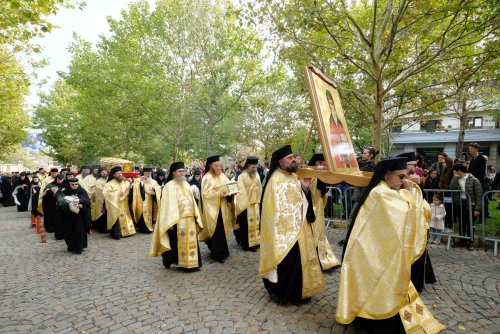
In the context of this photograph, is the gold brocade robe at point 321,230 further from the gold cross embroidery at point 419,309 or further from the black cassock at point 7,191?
the black cassock at point 7,191

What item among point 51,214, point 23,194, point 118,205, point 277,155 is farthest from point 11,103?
point 277,155

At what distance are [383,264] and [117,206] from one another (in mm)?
8322

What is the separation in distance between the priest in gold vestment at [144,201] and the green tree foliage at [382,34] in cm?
629

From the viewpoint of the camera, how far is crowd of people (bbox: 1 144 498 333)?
325 cm

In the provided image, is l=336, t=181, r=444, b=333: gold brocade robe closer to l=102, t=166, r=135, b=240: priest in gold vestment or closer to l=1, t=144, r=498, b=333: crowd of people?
l=1, t=144, r=498, b=333: crowd of people

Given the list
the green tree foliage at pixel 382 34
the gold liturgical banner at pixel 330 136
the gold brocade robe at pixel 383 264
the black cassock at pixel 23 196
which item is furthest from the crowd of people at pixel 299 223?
the black cassock at pixel 23 196

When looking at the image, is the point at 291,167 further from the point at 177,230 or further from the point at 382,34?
the point at 382,34

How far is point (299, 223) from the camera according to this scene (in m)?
4.40

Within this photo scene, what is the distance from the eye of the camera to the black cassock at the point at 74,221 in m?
7.85

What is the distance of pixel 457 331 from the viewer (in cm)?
373

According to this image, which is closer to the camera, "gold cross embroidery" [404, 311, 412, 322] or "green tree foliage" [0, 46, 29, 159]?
"gold cross embroidery" [404, 311, 412, 322]

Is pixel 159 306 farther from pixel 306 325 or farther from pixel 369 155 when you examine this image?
pixel 369 155

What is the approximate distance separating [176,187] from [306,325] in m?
3.68

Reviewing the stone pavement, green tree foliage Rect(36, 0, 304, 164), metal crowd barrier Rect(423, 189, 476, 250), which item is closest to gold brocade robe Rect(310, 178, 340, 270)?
the stone pavement
